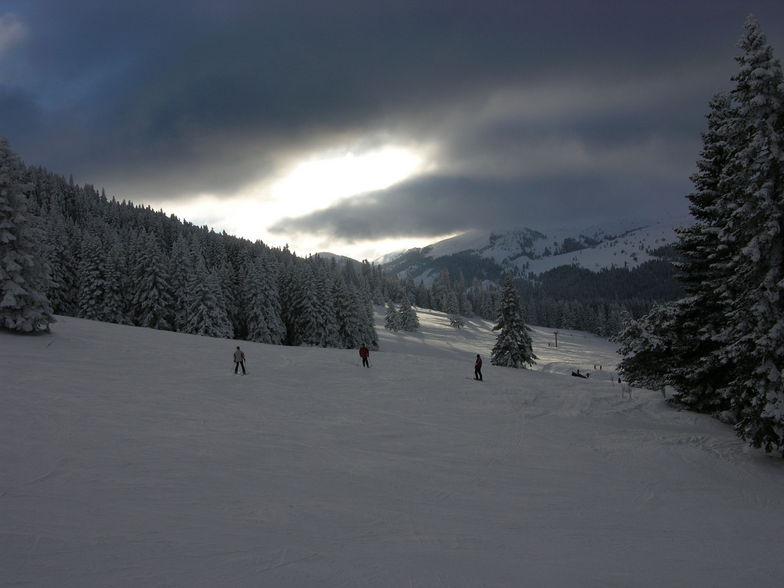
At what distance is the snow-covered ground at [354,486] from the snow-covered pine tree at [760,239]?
7.23 feet

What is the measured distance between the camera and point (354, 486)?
10.5 m

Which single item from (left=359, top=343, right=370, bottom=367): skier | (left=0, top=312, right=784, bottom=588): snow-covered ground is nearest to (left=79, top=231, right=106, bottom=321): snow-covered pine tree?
(left=0, top=312, right=784, bottom=588): snow-covered ground

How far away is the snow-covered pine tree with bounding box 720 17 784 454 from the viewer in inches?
580

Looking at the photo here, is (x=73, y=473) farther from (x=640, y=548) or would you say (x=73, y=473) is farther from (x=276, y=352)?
(x=276, y=352)

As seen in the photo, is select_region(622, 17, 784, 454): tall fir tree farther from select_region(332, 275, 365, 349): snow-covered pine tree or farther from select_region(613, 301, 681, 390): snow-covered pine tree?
select_region(332, 275, 365, 349): snow-covered pine tree

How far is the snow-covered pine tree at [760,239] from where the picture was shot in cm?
1474

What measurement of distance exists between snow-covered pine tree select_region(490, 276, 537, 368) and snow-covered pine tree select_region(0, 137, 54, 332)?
132ft

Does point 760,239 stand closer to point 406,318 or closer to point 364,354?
point 364,354

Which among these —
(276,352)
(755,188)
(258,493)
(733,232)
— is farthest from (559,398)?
(276,352)

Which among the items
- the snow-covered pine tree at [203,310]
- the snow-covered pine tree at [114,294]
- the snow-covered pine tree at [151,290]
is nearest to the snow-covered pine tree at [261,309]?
the snow-covered pine tree at [203,310]

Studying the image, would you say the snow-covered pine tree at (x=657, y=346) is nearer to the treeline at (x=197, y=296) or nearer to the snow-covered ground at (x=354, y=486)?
the snow-covered ground at (x=354, y=486)

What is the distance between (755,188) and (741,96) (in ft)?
11.7

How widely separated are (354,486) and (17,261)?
84.5ft

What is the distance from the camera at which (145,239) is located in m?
57.7
